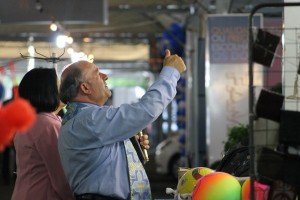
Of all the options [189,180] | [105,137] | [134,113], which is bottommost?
[189,180]

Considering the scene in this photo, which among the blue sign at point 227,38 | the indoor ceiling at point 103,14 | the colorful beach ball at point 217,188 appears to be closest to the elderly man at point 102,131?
the colorful beach ball at point 217,188

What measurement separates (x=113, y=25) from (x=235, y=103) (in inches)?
290

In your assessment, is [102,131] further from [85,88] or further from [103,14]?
[103,14]

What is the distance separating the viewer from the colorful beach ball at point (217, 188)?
451 centimetres

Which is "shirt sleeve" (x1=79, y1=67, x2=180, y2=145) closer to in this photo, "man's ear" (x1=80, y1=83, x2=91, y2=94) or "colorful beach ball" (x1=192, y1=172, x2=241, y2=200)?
"man's ear" (x1=80, y1=83, x2=91, y2=94)

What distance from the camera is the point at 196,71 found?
57.2ft

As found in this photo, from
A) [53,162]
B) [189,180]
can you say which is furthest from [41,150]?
[189,180]

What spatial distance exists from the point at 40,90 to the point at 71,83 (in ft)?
1.53

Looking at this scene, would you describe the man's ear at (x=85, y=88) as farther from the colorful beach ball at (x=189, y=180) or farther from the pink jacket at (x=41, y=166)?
the colorful beach ball at (x=189, y=180)

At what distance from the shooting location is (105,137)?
441 cm

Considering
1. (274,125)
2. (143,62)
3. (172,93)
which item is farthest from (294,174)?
(143,62)

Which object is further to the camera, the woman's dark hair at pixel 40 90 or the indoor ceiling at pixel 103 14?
the indoor ceiling at pixel 103 14

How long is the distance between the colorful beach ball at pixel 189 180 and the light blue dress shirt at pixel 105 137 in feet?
1.98

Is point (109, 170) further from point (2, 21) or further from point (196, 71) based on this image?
point (196, 71)
